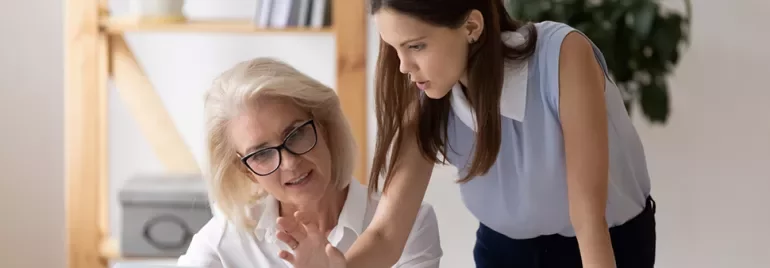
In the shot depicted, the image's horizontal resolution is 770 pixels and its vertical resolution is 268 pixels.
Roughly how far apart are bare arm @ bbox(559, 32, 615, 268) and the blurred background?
1.23 metres

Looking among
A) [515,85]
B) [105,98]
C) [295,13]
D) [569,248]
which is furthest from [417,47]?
[105,98]

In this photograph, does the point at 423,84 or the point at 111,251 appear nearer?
the point at 423,84

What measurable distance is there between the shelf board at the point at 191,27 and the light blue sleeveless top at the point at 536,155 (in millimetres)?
1004

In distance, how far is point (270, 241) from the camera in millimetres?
1434

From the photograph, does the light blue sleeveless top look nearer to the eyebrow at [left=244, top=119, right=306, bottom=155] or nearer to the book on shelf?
the eyebrow at [left=244, top=119, right=306, bottom=155]

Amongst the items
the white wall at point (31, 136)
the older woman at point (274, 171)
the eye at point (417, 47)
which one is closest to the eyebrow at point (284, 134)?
the older woman at point (274, 171)

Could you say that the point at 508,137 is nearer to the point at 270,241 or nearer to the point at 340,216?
the point at 340,216

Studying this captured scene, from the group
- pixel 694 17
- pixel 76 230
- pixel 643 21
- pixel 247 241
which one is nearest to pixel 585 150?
pixel 247 241

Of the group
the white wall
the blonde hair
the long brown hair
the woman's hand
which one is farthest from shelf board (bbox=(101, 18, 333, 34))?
the woman's hand

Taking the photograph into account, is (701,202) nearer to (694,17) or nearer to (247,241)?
(694,17)

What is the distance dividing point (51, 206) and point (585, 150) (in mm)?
2130

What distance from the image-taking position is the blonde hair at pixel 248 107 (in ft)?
4.44

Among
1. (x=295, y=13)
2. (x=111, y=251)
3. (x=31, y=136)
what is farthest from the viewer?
(x=31, y=136)

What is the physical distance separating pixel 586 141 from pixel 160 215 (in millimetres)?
1492
